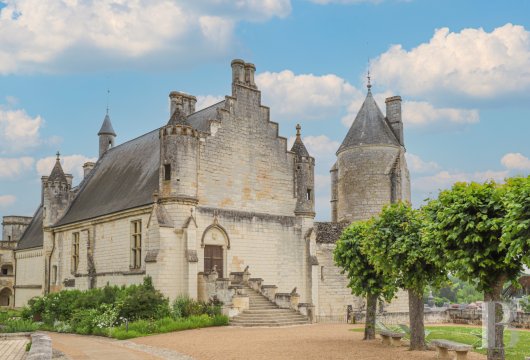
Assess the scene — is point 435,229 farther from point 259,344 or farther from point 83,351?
point 83,351

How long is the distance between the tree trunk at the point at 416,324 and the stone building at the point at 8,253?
43335 mm

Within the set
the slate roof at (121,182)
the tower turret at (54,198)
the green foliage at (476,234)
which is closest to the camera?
the green foliage at (476,234)

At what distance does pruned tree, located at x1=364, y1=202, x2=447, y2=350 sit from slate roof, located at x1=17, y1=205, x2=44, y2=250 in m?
34.0

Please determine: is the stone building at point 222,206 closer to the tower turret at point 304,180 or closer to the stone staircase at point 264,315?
the tower turret at point 304,180

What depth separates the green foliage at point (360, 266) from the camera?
1891 cm

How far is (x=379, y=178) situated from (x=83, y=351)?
23420mm

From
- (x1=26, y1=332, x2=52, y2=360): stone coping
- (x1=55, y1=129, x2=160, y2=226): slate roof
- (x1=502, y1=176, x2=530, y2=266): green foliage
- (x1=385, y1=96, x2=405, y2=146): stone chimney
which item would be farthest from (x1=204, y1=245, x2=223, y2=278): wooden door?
(x1=502, y1=176, x2=530, y2=266): green foliage

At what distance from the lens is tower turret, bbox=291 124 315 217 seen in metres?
32.6

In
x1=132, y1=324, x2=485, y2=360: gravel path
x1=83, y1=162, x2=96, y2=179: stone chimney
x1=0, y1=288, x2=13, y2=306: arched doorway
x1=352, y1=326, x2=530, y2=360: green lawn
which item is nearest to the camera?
x1=352, y1=326, x2=530, y2=360: green lawn

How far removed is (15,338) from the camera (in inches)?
784

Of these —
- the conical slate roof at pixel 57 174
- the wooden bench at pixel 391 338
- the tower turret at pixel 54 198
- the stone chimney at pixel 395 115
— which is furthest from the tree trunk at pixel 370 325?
the conical slate roof at pixel 57 174

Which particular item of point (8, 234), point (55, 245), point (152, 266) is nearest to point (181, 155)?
point (152, 266)

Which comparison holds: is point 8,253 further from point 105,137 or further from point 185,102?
point 185,102

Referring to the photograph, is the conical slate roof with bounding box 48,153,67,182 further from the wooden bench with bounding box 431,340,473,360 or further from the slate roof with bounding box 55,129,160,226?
the wooden bench with bounding box 431,340,473,360
